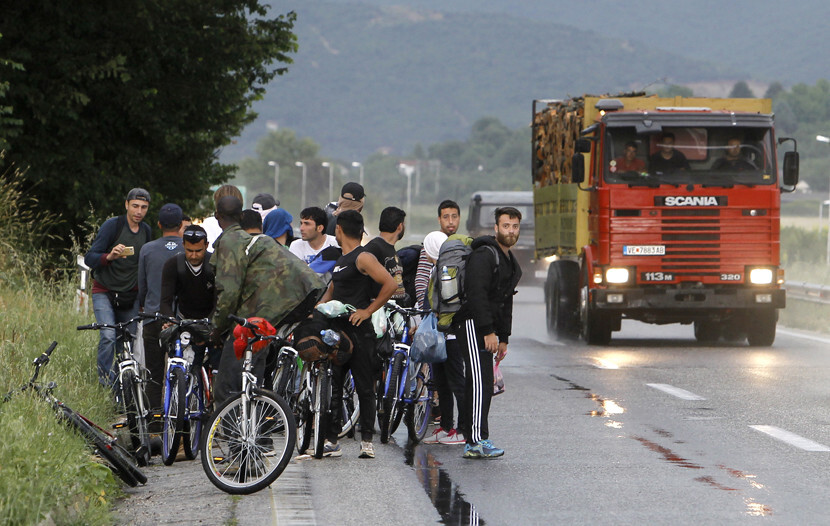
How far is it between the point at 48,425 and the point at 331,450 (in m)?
2.04

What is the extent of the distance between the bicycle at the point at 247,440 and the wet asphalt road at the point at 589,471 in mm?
122

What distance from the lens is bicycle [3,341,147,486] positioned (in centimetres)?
779

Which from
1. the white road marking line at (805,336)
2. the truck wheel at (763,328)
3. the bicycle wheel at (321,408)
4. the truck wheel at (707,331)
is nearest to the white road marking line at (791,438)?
the bicycle wheel at (321,408)

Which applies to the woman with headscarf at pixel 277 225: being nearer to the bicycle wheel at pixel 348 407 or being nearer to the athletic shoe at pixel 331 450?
the bicycle wheel at pixel 348 407

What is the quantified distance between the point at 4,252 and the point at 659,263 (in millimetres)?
8238

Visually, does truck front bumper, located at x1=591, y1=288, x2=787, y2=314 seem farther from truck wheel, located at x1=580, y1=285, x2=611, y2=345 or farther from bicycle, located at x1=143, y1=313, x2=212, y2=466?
bicycle, located at x1=143, y1=313, x2=212, y2=466

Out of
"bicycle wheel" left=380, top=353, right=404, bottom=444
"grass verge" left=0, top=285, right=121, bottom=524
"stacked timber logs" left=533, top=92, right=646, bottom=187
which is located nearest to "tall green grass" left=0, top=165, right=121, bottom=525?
"grass verge" left=0, top=285, right=121, bottom=524

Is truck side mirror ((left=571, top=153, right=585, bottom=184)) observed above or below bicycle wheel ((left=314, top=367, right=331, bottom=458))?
above

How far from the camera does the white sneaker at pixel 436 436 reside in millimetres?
10250

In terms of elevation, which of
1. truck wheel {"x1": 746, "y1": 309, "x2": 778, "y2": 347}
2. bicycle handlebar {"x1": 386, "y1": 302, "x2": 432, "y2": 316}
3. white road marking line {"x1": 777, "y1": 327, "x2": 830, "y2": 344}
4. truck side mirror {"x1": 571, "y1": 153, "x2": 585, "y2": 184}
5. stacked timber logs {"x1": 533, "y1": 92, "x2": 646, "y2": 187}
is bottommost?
white road marking line {"x1": 777, "y1": 327, "x2": 830, "y2": 344}

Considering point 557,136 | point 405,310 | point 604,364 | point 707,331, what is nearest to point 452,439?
point 405,310

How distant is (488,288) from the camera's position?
950 cm

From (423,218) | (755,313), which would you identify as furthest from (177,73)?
(423,218)

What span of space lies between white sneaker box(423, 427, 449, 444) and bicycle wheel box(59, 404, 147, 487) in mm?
2518
